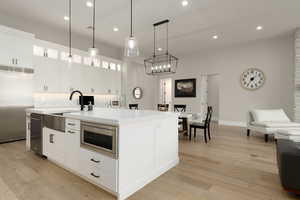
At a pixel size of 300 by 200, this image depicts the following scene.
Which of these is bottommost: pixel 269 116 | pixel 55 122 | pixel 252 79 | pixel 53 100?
pixel 269 116

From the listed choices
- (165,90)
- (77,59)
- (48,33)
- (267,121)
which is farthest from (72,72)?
(267,121)

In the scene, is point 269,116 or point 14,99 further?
point 269,116

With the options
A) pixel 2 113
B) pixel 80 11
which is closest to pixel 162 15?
pixel 80 11

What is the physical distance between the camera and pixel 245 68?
21.2ft

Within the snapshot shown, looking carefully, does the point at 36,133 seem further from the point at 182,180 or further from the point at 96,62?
the point at 96,62

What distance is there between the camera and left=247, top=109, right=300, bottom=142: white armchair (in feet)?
13.8

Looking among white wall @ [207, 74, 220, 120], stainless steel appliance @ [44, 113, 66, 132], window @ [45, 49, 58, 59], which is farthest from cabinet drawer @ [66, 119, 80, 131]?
white wall @ [207, 74, 220, 120]

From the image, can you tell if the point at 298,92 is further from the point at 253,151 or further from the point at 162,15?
the point at 162,15

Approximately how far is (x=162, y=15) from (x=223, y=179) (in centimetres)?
399

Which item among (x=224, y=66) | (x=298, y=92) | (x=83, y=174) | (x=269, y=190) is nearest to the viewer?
(x=269, y=190)

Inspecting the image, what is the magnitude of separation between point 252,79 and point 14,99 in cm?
805

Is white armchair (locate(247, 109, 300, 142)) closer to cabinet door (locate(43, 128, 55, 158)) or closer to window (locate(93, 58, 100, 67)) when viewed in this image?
cabinet door (locate(43, 128, 55, 158))

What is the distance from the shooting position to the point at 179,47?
22.9 ft

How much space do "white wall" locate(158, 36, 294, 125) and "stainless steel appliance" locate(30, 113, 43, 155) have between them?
21.3 ft
